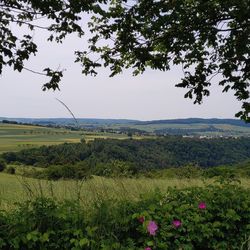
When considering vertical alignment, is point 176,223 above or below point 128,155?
above

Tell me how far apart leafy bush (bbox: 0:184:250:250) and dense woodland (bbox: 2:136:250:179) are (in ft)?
1.73

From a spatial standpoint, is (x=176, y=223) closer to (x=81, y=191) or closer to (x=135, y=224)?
(x=135, y=224)

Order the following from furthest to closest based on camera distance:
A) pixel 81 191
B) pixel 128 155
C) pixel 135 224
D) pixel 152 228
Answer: pixel 128 155, pixel 81 191, pixel 135 224, pixel 152 228

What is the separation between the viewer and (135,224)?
13.7 ft

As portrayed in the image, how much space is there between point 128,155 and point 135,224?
33.7m

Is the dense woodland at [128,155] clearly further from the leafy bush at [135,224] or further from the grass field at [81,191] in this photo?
the leafy bush at [135,224]

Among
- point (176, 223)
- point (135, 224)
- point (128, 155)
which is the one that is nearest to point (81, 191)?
point (135, 224)

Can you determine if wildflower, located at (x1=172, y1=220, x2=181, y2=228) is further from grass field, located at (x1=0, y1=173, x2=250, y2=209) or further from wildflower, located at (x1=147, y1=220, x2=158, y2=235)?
grass field, located at (x1=0, y1=173, x2=250, y2=209)

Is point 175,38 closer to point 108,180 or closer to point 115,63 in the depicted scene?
point 115,63

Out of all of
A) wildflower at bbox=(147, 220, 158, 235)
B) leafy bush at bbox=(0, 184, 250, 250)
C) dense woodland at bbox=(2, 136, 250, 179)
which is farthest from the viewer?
dense woodland at bbox=(2, 136, 250, 179)

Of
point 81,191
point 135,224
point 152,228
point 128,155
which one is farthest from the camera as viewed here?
point 128,155

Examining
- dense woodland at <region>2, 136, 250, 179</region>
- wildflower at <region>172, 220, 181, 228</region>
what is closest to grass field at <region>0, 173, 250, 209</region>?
dense woodland at <region>2, 136, 250, 179</region>

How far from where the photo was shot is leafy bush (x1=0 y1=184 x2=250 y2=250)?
148 inches

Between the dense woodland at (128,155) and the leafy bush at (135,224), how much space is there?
1.73ft
